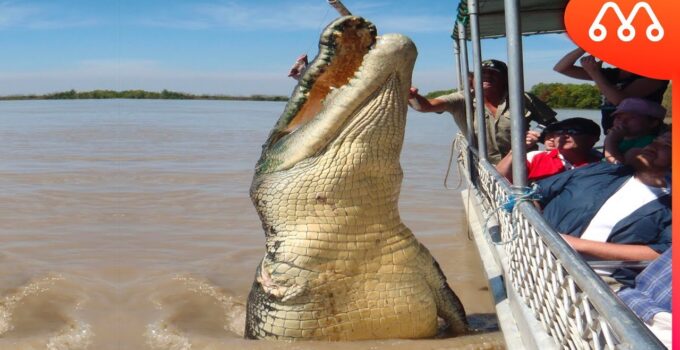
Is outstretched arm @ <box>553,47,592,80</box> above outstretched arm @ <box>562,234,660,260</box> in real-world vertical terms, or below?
above

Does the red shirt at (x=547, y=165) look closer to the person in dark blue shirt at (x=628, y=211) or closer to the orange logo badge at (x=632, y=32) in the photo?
the person in dark blue shirt at (x=628, y=211)

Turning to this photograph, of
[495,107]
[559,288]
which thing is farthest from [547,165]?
[559,288]

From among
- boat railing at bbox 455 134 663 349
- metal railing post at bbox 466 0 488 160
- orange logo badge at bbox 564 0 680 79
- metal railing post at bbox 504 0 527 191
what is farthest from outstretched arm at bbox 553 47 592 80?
orange logo badge at bbox 564 0 680 79

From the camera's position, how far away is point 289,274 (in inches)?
120

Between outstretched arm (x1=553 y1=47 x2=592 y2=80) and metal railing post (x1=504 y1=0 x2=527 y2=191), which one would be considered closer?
metal railing post (x1=504 y1=0 x2=527 y2=191)

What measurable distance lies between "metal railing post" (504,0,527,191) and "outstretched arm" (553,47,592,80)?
2242mm

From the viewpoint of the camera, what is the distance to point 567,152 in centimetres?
454

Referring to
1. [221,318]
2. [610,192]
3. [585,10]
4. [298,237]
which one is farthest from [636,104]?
[221,318]

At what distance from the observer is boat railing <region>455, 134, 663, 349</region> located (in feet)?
5.00

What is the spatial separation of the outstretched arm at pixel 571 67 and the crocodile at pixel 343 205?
2.41 m

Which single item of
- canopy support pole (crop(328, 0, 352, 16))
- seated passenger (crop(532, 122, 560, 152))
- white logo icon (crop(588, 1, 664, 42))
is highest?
canopy support pole (crop(328, 0, 352, 16))

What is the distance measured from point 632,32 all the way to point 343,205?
1.57 m

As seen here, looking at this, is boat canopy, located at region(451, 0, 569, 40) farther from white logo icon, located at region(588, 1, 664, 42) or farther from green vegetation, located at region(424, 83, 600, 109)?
green vegetation, located at region(424, 83, 600, 109)

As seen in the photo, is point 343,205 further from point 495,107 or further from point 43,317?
point 495,107
